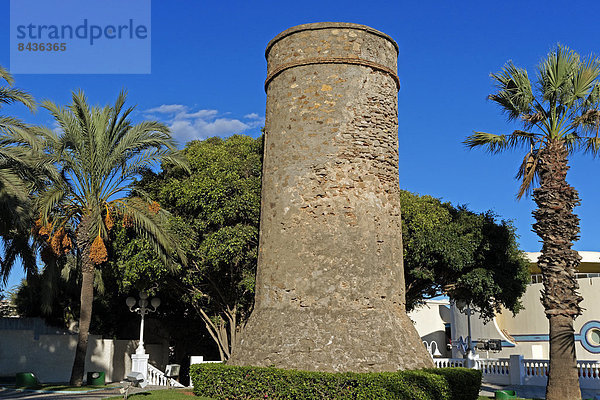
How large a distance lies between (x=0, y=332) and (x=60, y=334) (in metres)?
2.17

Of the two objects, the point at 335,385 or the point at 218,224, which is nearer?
the point at 335,385

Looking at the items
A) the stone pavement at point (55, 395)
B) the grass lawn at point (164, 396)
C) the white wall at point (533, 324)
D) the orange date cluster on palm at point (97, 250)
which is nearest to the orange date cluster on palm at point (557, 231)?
the grass lawn at point (164, 396)

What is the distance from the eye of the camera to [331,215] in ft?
37.6

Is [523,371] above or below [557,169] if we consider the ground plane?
below

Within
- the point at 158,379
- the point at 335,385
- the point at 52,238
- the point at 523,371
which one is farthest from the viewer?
the point at 523,371

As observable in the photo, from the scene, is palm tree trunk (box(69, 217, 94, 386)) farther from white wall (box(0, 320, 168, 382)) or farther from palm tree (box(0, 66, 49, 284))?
white wall (box(0, 320, 168, 382))

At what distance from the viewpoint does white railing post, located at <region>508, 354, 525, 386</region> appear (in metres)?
18.7

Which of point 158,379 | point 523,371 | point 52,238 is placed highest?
point 52,238

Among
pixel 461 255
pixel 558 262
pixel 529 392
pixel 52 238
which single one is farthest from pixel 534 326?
pixel 52 238

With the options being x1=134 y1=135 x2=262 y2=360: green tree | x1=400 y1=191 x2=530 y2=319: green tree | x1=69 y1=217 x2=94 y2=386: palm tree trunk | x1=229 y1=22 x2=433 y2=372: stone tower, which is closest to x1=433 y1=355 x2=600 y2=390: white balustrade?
x1=400 y1=191 x2=530 y2=319: green tree

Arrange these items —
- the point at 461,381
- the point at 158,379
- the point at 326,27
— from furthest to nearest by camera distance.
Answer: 1. the point at 158,379
2. the point at 326,27
3. the point at 461,381

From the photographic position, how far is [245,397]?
10.7 metres

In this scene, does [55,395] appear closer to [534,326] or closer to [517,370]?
[517,370]

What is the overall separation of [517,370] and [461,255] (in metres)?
4.73
